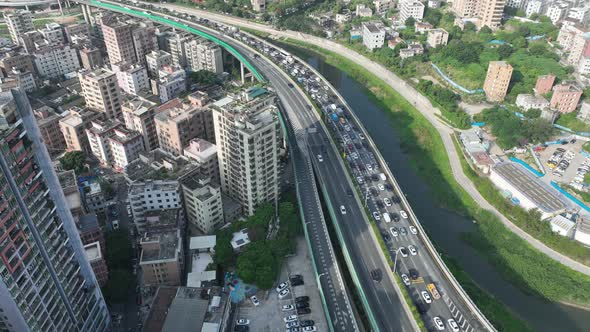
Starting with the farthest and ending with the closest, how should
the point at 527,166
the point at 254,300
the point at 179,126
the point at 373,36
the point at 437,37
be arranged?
the point at 373,36
the point at 437,37
the point at 527,166
the point at 179,126
the point at 254,300

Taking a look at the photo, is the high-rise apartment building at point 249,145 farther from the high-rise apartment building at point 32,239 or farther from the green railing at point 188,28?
the green railing at point 188,28

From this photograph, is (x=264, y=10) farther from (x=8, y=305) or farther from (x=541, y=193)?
(x=8, y=305)

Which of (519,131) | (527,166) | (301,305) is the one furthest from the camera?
(519,131)

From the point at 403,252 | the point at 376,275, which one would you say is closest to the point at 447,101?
the point at 403,252

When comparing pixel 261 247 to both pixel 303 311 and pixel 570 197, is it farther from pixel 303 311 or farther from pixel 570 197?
pixel 570 197

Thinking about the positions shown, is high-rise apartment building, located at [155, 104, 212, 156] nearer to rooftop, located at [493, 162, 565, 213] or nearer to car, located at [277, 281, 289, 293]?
car, located at [277, 281, 289, 293]

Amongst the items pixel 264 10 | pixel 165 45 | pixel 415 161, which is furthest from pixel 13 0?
pixel 415 161

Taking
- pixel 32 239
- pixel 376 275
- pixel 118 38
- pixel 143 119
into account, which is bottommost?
pixel 376 275

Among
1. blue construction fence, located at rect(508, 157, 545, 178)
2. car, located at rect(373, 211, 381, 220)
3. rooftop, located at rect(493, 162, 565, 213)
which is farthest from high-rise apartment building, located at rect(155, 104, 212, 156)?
blue construction fence, located at rect(508, 157, 545, 178)
